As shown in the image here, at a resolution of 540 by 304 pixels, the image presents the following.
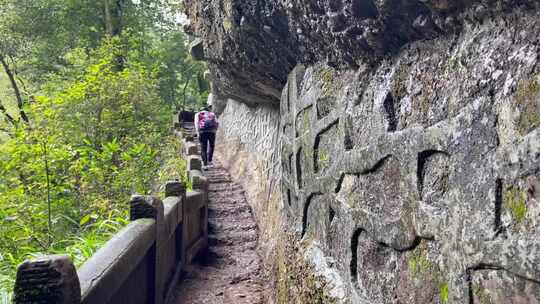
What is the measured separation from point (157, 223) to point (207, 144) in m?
6.39

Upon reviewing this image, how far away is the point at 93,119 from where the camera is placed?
365 inches

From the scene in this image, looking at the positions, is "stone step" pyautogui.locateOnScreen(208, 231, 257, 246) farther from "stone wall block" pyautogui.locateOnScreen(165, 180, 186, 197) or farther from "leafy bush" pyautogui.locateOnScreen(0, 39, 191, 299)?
"stone wall block" pyautogui.locateOnScreen(165, 180, 186, 197)

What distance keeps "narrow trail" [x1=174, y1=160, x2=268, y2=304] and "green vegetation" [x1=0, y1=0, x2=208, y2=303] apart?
3.82 ft

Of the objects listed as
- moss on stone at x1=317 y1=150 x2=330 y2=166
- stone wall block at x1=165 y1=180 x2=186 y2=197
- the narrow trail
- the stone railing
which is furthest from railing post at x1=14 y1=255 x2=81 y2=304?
stone wall block at x1=165 y1=180 x2=186 y2=197

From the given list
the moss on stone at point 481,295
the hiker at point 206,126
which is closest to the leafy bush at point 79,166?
the hiker at point 206,126

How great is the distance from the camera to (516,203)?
4.78ft

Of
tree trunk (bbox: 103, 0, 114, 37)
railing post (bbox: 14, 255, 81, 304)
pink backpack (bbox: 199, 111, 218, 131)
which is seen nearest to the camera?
railing post (bbox: 14, 255, 81, 304)

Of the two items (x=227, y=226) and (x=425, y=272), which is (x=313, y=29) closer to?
(x=425, y=272)

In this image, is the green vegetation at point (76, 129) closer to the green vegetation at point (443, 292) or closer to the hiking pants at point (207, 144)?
the hiking pants at point (207, 144)

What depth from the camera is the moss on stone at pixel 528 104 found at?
140 centimetres

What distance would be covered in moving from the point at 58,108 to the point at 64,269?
24.0 feet

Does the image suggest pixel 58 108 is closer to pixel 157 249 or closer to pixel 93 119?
pixel 93 119

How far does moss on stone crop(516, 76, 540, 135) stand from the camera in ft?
4.61

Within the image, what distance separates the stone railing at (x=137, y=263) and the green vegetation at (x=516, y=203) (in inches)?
66.1
